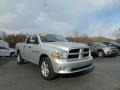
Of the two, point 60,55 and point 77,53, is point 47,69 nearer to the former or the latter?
point 60,55

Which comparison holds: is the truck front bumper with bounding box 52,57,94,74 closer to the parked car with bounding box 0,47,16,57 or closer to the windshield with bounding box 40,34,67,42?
the windshield with bounding box 40,34,67,42

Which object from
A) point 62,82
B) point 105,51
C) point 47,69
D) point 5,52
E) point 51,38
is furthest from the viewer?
point 5,52

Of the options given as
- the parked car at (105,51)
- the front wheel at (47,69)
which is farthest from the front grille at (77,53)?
the parked car at (105,51)

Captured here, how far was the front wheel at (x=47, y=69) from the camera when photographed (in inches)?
256

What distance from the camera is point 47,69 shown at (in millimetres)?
6742

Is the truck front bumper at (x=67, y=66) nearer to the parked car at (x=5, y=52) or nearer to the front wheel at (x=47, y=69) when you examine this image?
the front wheel at (x=47, y=69)

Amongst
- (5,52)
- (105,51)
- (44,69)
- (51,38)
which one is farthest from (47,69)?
(5,52)

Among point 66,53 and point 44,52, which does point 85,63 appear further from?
point 44,52

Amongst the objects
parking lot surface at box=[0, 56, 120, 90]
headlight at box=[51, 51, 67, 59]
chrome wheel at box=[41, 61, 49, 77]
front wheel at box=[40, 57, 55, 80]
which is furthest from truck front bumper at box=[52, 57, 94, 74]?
chrome wheel at box=[41, 61, 49, 77]

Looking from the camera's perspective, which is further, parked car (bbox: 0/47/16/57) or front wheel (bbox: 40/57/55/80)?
parked car (bbox: 0/47/16/57)

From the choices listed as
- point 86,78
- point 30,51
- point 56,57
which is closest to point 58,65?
point 56,57

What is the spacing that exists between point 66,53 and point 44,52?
110 centimetres

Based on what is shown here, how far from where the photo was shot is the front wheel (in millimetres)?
6504

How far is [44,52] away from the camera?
6.99 metres
